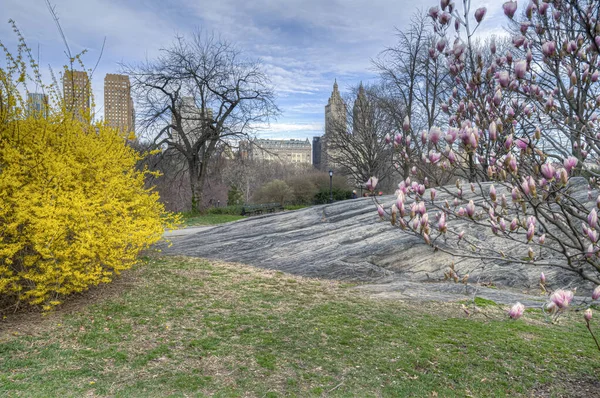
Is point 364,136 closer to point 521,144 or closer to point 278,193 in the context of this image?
point 278,193

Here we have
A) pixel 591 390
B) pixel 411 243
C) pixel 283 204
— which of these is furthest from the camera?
pixel 283 204

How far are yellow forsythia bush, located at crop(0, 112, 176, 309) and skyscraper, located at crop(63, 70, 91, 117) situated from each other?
28 cm

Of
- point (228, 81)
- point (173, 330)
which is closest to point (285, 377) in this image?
point (173, 330)

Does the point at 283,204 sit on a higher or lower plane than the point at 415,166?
lower

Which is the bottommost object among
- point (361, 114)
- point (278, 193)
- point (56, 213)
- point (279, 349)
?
point (279, 349)

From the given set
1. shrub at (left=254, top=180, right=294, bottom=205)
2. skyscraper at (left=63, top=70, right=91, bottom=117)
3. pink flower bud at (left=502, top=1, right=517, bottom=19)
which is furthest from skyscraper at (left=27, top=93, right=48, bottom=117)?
shrub at (left=254, top=180, right=294, bottom=205)

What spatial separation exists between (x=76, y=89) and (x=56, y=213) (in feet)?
8.41

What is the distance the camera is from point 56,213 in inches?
193

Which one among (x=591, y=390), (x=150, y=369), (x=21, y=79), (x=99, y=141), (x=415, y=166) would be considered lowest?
(x=591, y=390)

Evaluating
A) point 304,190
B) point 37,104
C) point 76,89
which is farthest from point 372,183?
point 304,190

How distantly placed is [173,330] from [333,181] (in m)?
23.3

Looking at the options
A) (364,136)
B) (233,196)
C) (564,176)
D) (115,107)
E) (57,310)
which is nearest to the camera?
(564,176)

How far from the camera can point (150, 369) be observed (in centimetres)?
374

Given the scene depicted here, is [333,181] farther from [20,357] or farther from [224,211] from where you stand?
[20,357]
